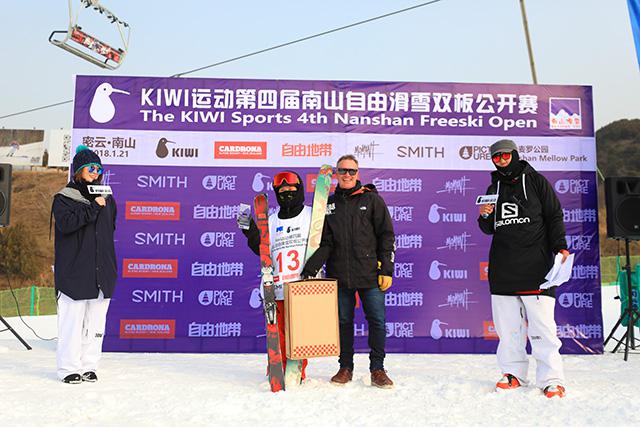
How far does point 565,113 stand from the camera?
5672 mm

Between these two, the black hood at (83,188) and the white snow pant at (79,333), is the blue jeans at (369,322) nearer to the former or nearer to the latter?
the white snow pant at (79,333)

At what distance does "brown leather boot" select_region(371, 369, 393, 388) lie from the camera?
3.60m

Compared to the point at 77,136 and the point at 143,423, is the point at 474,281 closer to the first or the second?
the point at 143,423

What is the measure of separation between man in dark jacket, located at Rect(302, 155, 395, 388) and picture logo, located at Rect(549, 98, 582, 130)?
283 cm

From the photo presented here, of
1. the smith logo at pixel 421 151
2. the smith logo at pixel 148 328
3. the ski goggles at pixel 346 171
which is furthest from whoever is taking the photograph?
the smith logo at pixel 421 151

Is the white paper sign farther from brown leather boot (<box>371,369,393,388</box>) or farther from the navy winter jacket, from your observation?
the navy winter jacket

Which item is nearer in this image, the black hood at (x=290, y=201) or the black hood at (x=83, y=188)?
the black hood at (x=290, y=201)

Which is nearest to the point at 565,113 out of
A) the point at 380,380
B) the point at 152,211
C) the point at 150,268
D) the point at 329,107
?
the point at 329,107

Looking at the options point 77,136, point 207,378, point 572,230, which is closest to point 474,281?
point 572,230

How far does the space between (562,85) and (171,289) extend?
14.8 feet

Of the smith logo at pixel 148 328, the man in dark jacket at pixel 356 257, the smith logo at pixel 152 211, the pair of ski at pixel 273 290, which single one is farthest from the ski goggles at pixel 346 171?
the smith logo at pixel 148 328

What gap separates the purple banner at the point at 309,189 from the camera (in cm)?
540

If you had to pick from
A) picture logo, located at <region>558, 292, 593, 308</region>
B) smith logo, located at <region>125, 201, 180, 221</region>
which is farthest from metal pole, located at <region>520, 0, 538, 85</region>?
smith logo, located at <region>125, 201, 180, 221</region>

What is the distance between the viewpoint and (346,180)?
3.84 metres
